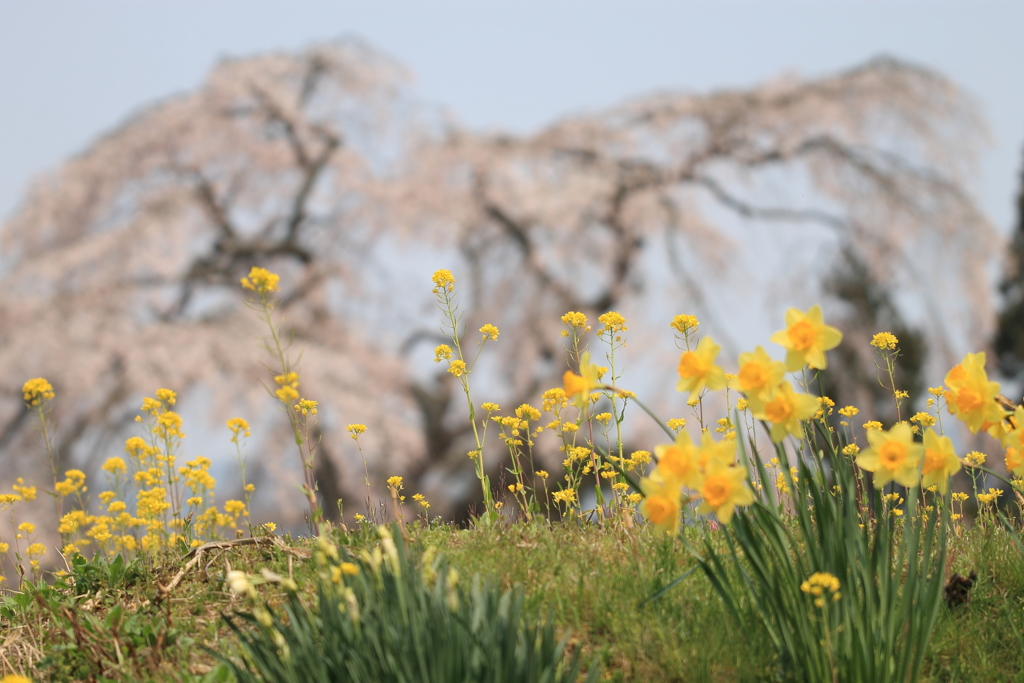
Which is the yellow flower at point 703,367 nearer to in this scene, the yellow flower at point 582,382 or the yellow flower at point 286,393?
the yellow flower at point 582,382

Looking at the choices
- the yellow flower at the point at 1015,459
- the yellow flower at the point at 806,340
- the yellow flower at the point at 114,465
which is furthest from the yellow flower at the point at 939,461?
the yellow flower at the point at 114,465

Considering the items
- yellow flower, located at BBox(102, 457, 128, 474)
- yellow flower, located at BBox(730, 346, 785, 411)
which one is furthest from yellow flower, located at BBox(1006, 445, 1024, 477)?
yellow flower, located at BBox(102, 457, 128, 474)

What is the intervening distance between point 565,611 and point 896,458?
0.94m

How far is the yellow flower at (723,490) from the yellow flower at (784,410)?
173 millimetres

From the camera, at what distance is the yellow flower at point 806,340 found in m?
1.79

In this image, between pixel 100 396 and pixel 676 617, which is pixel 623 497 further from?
pixel 100 396

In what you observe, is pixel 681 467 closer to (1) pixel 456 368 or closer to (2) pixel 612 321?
(2) pixel 612 321

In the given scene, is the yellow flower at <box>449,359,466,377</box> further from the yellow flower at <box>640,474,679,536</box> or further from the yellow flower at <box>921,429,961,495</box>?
the yellow flower at <box>921,429,961,495</box>

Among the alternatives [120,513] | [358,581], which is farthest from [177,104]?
[358,581]

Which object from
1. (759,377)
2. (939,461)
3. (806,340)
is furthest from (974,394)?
(759,377)

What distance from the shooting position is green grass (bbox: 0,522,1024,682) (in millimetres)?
1936

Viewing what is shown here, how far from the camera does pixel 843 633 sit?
173 centimetres

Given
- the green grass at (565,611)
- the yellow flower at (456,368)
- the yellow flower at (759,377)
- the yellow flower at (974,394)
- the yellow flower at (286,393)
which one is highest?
the yellow flower at (759,377)

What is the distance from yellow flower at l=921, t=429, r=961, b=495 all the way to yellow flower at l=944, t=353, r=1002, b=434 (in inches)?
4.4
